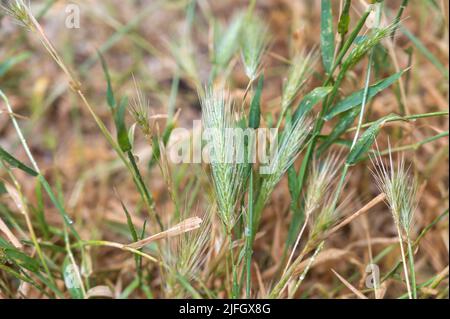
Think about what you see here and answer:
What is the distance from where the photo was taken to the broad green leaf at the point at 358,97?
2.94ft

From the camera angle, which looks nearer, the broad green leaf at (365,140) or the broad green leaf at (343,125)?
the broad green leaf at (365,140)

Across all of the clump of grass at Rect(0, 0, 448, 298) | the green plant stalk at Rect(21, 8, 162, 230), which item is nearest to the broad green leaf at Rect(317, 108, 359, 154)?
the clump of grass at Rect(0, 0, 448, 298)

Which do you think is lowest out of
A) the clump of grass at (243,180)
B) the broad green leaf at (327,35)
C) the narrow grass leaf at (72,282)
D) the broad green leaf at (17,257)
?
the narrow grass leaf at (72,282)

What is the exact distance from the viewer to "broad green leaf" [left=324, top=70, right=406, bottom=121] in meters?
0.90

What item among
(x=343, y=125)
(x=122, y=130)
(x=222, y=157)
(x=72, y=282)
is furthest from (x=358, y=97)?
(x=72, y=282)

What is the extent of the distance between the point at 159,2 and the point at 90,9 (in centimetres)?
23

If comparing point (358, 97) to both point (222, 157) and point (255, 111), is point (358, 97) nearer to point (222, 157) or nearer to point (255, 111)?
point (255, 111)

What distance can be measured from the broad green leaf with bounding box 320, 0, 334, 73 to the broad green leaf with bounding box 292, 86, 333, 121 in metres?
0.07

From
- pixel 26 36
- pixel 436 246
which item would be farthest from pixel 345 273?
pixel 26 36

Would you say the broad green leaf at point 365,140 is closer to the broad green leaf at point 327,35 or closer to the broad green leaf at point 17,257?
the broad green leaf at point 327,35

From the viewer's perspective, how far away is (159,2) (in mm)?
1673

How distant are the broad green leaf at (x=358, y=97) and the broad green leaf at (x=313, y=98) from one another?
38 millimetres

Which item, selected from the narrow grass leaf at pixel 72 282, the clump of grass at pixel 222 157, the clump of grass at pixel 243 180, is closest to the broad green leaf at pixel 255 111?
the clump of grass at pixel 243 180
